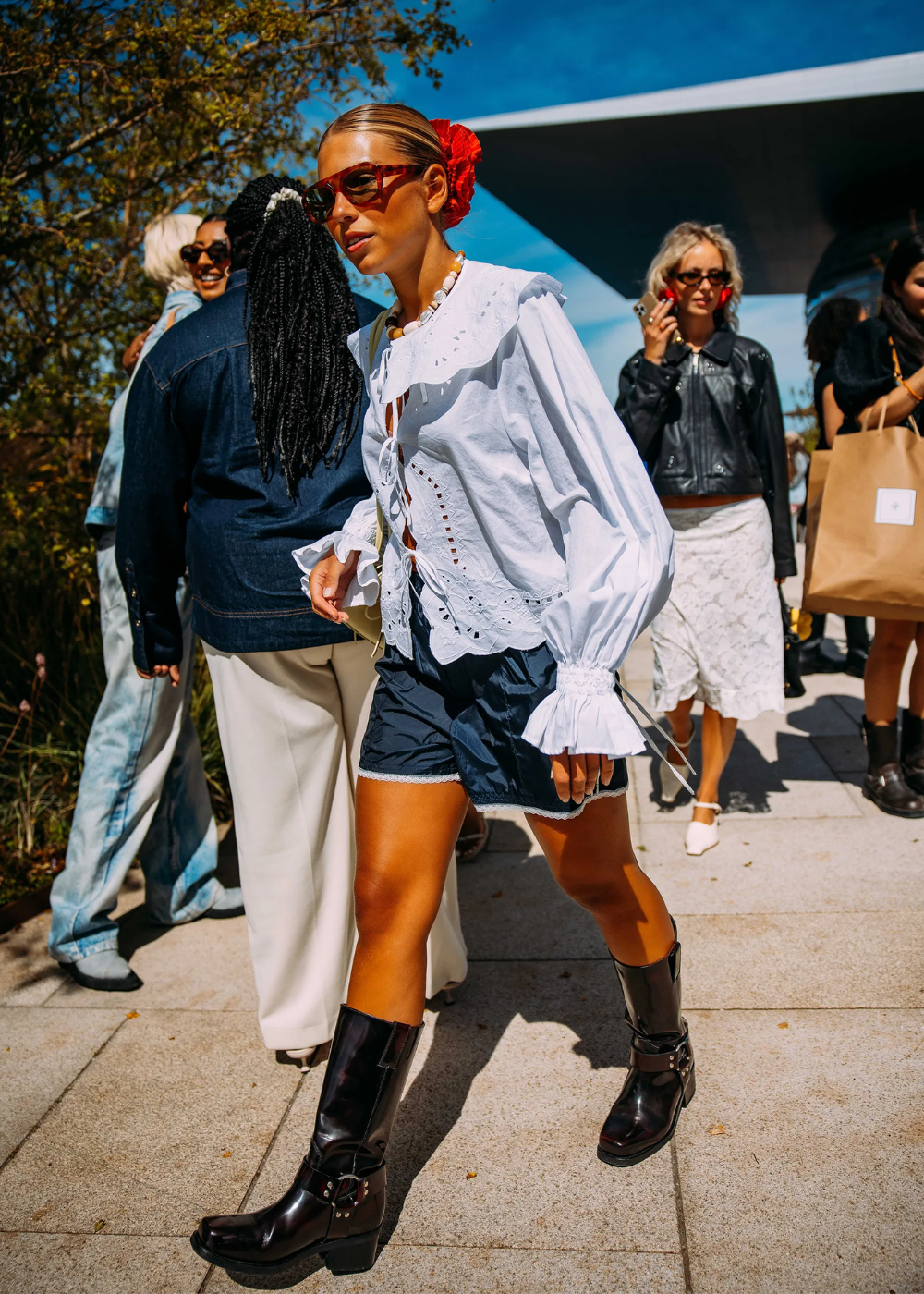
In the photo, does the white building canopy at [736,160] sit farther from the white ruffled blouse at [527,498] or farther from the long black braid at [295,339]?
the white ruffled blouse at [527,498]

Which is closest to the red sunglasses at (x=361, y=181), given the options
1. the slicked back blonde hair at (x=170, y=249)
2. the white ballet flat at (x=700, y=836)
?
the slicked back blonde hair at (x=170, y=249)

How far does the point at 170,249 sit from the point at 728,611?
2365 mm

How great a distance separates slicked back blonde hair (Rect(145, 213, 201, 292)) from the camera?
130 inches

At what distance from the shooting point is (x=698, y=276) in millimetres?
3697

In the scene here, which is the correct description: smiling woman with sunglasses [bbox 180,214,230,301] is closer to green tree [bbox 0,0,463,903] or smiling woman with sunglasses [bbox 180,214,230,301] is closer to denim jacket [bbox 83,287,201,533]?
denim jacket [bbox 83,287,201,533]

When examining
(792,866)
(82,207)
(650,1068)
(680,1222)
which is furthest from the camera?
(82,207)

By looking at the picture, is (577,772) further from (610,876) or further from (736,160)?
(736,160)

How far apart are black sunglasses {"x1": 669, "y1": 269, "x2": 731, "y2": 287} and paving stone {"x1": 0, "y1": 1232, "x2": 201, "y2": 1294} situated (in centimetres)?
334

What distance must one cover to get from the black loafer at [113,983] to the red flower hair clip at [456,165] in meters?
2.39

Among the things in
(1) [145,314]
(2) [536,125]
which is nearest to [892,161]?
(2) [536,125]

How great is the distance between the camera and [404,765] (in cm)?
194

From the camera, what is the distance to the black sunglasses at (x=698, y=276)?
3.69 metres

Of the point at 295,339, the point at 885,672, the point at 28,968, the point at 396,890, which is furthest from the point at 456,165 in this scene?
the point at 885,672

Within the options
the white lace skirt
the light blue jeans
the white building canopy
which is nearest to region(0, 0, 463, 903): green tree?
the light blue jeans
